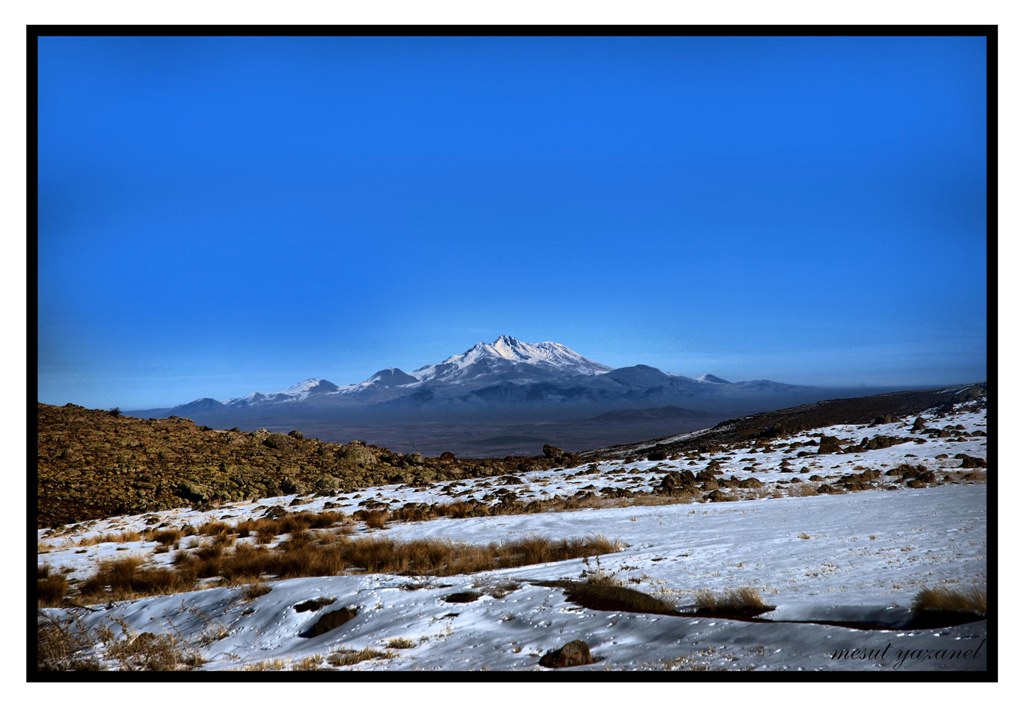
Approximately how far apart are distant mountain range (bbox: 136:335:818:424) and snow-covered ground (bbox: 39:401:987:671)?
1.72 metres

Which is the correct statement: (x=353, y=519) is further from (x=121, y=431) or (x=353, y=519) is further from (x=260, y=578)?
(x=121, y=431)

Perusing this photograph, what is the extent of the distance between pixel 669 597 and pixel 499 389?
9.84 feet

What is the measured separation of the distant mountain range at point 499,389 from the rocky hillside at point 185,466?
4.87 metres

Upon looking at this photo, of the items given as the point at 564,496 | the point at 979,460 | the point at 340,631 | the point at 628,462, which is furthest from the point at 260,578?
the point at 979,460

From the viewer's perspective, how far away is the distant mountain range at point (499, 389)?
791 cm

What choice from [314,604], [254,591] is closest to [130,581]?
[254,591]

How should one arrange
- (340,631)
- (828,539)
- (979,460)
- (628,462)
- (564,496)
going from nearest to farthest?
1. (340,631)
2. (828,539)
3. (979,460)
4. (564,496)
5. (628,462)

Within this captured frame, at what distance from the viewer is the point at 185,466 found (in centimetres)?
1413

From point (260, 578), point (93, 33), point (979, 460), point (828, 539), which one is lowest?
point (260, 578)

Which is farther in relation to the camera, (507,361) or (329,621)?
(507,361)

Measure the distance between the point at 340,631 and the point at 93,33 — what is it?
19.4ft

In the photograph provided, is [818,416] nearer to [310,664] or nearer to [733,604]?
[733,604]

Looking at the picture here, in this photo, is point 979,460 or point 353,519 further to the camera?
point 353,519

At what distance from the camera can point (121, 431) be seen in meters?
14.8
